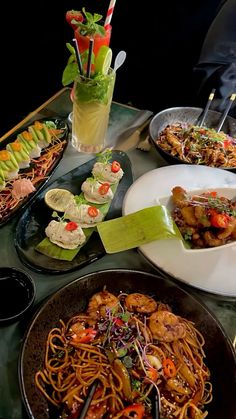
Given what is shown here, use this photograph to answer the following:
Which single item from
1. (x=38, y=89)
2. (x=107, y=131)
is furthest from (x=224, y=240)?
(x=38, y=89)

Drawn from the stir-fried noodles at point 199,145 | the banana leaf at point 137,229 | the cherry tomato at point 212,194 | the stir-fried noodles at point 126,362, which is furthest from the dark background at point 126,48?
the stir-fried noodles at point 126,362

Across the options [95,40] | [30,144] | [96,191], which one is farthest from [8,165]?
[95,40]

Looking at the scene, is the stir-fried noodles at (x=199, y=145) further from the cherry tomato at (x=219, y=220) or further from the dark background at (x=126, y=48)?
the dark background at (x=126, y=48)

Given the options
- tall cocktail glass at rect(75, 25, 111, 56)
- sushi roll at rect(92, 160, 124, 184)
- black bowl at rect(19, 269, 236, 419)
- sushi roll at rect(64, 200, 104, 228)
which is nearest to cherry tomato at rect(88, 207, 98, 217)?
sushi roll at rect(64, 200, 104, 228)

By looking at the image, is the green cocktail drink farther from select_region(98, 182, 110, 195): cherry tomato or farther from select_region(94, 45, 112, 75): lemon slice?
select_region(98, 182, 110, 195): cherry tomato

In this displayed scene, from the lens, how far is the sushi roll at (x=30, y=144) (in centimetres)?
219

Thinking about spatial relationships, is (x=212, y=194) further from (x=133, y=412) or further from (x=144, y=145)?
(x=133, y=412)

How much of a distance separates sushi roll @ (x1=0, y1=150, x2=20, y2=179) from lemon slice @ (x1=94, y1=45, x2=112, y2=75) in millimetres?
644

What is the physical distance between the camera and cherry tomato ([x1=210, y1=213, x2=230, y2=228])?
6.12ft

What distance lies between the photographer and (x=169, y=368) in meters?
1.43

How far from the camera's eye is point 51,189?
79.4 inches

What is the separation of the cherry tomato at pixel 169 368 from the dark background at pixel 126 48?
2.47 m

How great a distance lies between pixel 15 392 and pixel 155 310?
1.95 feet

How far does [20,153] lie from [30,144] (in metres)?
0.10
